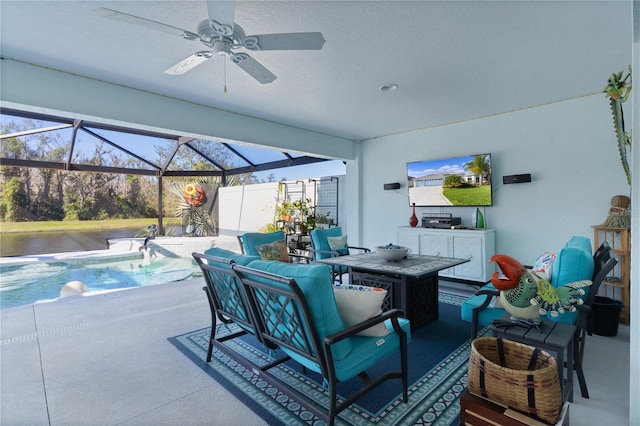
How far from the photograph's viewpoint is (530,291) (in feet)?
6.37

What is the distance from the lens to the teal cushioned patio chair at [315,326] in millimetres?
1628

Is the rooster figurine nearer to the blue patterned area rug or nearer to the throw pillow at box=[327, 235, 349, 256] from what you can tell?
the blue patterned area rug

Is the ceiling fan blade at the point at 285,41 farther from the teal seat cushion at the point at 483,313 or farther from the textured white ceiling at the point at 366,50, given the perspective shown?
the teal seat cushion at the point at 483,313

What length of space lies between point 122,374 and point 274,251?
1.97 meters

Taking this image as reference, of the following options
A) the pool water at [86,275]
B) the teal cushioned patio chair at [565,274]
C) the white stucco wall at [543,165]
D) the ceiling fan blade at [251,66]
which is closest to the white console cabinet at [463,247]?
the white stucco wall at [543,165]

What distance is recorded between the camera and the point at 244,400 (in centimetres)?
209

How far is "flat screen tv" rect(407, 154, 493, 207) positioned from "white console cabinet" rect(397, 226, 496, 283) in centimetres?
58

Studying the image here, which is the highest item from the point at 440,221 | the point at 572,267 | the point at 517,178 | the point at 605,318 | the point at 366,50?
the point at 366,50

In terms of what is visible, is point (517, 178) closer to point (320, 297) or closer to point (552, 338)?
point (552, 338)

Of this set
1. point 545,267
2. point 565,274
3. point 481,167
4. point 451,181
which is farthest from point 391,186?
point 565,274

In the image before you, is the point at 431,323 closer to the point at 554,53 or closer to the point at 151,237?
the point at 554,53

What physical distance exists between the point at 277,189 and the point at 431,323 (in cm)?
591

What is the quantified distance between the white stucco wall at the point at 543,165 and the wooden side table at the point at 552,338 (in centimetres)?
278

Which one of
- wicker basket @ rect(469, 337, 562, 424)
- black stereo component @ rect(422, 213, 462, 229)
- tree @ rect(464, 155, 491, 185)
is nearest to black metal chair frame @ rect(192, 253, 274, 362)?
wicker basket @ rect(469, 337, 562, 424)
